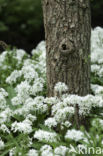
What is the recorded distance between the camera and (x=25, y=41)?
10.3 m

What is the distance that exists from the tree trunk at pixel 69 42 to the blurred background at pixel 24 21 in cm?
592

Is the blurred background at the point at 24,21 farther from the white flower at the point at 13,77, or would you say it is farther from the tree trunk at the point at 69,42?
the tree trunk at the point at 69,42

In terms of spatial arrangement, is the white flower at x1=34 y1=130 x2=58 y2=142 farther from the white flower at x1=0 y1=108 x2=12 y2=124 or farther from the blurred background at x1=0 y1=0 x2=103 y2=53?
the blurred background at x1=0 y1=0 x2=103 y2=53

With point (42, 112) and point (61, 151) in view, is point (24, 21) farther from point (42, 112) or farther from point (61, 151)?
point (61, 151)

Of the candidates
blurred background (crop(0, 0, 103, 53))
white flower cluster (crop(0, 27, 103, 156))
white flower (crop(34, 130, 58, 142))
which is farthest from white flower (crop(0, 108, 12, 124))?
blurred background (crop(0, 0, 103, 53))

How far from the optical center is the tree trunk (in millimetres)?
3465

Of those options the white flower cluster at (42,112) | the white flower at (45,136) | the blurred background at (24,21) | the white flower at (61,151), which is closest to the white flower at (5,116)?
the white flower cluster at (42,112)

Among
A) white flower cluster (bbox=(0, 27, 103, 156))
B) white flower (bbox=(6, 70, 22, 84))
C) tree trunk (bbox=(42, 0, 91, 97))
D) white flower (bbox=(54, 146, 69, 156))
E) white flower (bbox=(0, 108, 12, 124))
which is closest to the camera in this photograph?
white flower (bbox=(54, 146, 69, 156))

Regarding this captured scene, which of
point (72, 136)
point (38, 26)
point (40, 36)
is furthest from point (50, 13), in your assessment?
point (40, 36)

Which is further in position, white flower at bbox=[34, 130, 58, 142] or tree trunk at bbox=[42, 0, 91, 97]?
tree trunk at bbox=[42, 0, 91, 97]

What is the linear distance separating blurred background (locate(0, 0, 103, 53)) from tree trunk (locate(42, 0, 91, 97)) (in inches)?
233

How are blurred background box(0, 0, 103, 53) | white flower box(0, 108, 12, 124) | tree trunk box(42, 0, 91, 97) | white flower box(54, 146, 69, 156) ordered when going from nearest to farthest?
white flower box(54, 146, 69, 156) < white flower box(0, 108, 12, 124) < tree trunk box(42, 0, 91, 97) < blurred background box(0, 0, 103, 53)

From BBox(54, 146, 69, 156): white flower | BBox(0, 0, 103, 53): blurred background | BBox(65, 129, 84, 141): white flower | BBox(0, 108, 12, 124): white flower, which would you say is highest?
BBox(0, 0, 103, 53): blurred background

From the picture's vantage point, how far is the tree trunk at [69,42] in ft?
11.4
